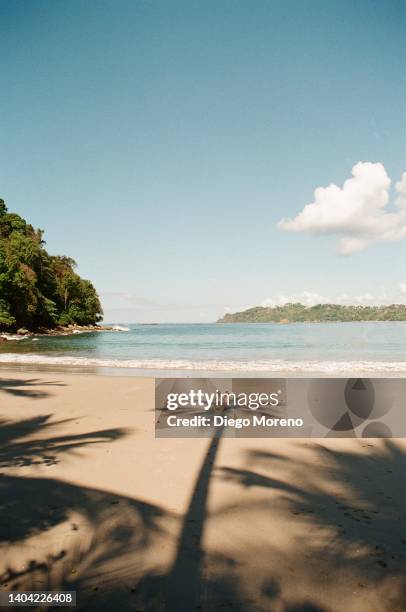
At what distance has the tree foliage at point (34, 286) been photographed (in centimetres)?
5234

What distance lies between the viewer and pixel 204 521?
425cm

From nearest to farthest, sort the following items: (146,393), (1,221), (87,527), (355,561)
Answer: (355,561) → (87,527) → (146,393) → (1,221)

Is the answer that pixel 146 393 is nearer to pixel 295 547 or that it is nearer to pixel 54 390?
pixel 54 390

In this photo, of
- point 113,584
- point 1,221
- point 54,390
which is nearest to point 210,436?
point 113,584

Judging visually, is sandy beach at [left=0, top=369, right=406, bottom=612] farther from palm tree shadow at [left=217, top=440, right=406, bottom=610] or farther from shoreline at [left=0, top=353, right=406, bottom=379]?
shoreline at [left=0, top=353, right=406, bottom=379]

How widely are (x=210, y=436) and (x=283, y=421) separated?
6.69 feet

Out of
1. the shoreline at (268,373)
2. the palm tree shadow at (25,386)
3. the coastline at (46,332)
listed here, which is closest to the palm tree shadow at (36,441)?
the palm tree shadow at (25,386)

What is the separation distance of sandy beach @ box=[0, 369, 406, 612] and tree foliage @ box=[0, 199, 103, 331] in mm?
47862

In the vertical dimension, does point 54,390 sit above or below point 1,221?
below

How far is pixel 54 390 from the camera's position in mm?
12242

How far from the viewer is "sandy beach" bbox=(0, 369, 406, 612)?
10.5ft

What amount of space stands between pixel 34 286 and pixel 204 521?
202 ft

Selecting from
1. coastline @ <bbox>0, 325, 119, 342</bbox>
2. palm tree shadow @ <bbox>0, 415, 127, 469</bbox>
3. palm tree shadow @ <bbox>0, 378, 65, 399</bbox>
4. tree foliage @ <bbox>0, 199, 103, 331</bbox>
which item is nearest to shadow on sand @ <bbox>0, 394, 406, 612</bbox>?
palm tree shadow @ <bbox>0, 415, 127, 469</bbox>

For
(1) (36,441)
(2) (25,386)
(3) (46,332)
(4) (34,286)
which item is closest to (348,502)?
(1) (36,441)
